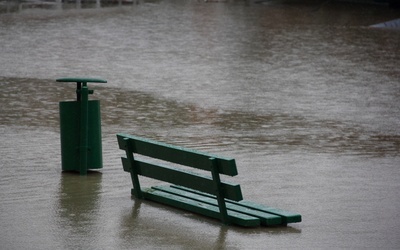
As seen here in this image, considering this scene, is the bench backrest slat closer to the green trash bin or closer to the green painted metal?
the green painted metal

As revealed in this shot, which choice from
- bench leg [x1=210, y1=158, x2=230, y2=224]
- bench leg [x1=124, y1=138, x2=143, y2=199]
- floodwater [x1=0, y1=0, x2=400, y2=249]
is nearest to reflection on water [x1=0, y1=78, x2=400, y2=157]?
floodwater [x1=0, y1=0, x2=400, y2=249]

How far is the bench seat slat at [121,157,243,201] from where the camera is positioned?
9.04 metres

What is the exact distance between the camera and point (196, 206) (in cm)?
977

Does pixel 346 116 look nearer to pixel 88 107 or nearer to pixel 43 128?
pixel 43 128

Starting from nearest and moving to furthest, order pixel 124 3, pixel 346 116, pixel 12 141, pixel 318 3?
pixel 12 141 → pixel 346 116 → pixel 124 3 → pixel 318 3

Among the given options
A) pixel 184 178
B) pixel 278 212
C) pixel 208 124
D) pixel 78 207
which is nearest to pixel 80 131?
pixel 78 207

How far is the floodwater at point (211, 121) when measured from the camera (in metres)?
9.20

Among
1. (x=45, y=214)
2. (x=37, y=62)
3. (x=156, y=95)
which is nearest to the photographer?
(x=45, y=214)

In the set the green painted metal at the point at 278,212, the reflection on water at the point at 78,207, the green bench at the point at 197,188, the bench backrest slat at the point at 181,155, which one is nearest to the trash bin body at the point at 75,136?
the reflection on water at the point at 78,207

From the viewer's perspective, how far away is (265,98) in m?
18.4

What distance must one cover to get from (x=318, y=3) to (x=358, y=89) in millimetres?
24313

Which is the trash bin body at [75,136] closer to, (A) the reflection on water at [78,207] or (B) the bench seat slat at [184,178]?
(A) the reflection on water at [78,207]

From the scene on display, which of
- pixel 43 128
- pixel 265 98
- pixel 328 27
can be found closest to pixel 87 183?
pixel 43 128

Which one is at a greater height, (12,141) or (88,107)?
(88,107)
